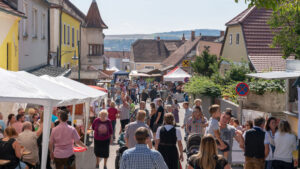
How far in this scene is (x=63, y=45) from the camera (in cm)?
3447

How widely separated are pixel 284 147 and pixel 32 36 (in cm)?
1634

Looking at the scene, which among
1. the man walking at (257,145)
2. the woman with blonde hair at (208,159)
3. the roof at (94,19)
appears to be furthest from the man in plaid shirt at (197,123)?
the roof at (94,19)

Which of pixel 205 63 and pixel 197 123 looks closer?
pixel 197 123

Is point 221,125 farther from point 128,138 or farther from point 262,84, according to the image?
point 262,84

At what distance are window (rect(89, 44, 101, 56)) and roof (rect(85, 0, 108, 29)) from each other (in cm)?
212

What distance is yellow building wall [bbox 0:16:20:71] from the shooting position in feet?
54.3

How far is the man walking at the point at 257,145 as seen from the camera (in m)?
9.09

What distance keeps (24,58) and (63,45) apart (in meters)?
13.5

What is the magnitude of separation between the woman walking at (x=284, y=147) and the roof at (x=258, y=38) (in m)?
22.5

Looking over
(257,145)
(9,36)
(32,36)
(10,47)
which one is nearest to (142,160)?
(257,145)

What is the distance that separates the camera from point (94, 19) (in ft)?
165

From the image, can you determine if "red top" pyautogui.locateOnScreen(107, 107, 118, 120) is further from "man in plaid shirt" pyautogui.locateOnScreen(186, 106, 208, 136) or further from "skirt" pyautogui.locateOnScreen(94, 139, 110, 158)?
"skirt" pyautogui.locateOnScreen(94, 139, 110, 158)

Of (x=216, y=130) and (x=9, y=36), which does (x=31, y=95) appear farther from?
(x=9, y=36)

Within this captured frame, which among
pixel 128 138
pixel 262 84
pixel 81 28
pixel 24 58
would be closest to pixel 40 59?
pixel 24 58
